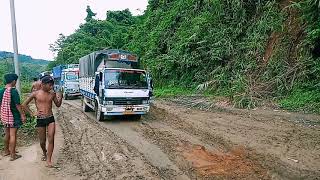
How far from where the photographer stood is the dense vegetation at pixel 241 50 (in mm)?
15078

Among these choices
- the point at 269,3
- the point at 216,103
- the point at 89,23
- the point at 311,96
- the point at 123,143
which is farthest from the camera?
the point at 89,23

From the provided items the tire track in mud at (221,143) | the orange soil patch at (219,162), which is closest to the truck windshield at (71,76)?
the tire track in mud at (221,143)

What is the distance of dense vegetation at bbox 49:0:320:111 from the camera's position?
15078 mm

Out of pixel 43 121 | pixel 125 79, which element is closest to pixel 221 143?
pixel 43 121

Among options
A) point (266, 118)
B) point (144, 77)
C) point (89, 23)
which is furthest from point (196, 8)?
point (89, 23)

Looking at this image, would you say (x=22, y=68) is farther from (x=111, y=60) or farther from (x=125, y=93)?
(x=125, y=93)

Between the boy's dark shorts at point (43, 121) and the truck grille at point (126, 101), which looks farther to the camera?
the truck grille at point (126, 101)

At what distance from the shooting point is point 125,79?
→ 13.6m

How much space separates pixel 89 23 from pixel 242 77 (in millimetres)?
45098

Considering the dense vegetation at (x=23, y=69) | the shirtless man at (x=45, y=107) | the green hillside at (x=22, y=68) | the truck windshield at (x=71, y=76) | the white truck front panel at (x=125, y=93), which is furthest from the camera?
the green hillside at (x=22, y=68)

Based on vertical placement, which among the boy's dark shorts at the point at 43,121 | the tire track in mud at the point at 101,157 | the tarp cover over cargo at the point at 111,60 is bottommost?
the tire track in mud at the point at 101,157

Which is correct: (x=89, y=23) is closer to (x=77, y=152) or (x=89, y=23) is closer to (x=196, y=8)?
(x=196, y=8)

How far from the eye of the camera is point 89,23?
5794 cm

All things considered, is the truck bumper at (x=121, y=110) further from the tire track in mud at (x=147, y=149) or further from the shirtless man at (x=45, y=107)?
the shirtless man at (x=45, y=107)
